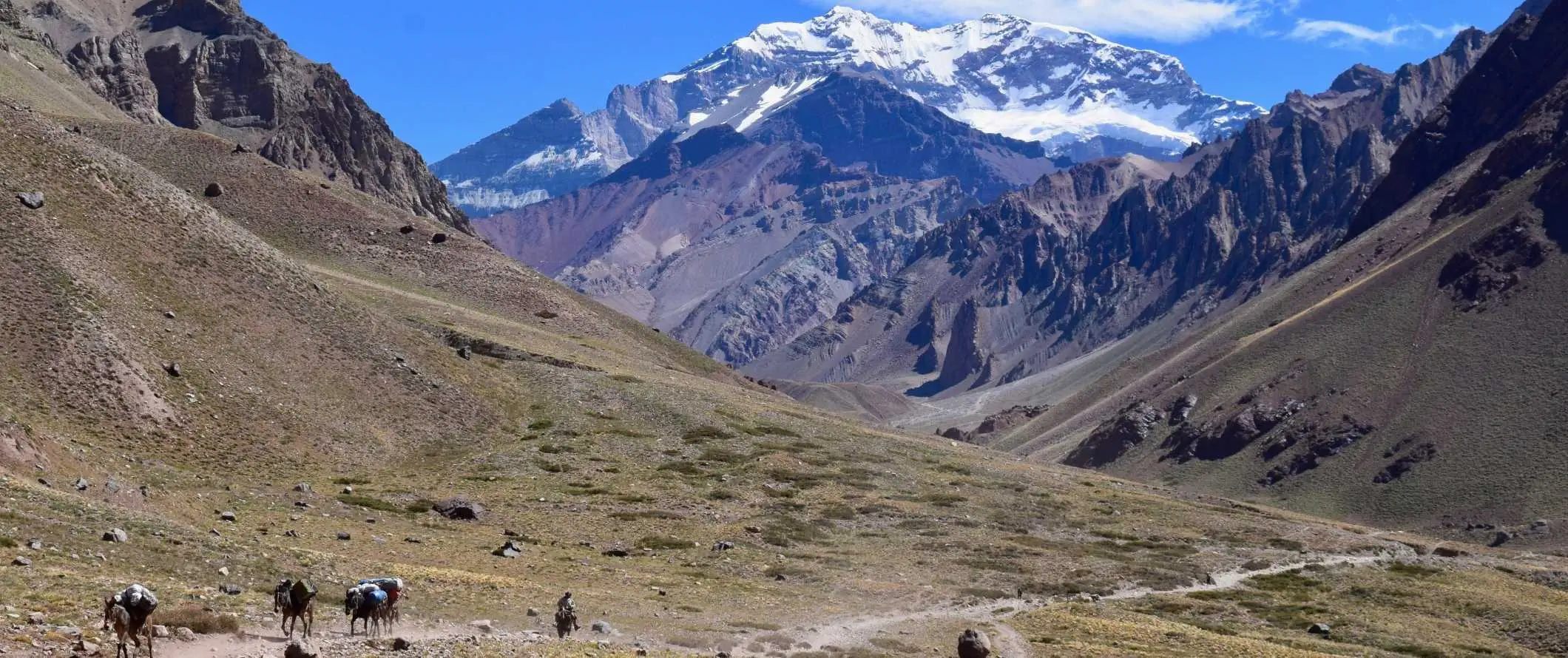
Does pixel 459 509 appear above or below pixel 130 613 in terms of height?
above

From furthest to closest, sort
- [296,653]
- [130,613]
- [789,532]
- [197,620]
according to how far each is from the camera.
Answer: [789,532]
[197,620]
[296,653]
[130,613]

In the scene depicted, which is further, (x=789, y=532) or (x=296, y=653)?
(x=789, y=532)

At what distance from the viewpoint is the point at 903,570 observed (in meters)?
81.6

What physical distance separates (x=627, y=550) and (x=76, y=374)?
31.3 metres

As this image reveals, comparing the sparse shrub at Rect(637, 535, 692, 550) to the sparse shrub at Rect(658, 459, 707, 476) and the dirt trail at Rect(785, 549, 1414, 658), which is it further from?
the sparse shrub at Rect(658, 459, 707, 476)

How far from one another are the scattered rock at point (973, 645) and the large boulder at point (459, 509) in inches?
1360

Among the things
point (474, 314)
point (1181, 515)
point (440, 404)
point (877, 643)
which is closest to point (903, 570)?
point (877, 643)

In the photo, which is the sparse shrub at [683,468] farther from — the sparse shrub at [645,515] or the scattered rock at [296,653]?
the scattered rock at [296,653]

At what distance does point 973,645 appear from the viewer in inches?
2074

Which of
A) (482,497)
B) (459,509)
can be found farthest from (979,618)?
(482,497)

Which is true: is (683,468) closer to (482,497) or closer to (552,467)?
(552,467)

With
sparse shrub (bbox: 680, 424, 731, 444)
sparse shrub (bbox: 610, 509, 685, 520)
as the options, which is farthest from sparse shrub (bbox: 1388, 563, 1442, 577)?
sparse shrub (bbox: 680, 424, 731, 444)

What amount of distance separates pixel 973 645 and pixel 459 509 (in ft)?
119

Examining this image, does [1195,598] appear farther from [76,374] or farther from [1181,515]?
[76,374]
